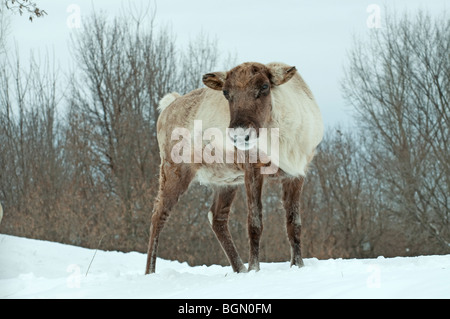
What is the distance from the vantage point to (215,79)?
5.47 metres

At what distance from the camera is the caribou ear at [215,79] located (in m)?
5.42

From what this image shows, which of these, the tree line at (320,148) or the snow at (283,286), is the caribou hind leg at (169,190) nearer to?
the snow at (283,286)

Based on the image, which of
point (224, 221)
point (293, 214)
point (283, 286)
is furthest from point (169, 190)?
point (283, 286)

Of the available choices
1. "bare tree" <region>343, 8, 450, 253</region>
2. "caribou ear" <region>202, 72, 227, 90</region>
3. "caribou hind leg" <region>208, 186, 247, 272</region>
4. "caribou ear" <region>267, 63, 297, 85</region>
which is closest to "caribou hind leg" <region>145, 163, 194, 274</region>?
"caribou hind leg" <region>208, 186, 247, 272</region>

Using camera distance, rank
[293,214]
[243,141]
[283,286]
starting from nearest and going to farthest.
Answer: [283,286]
[243,141]
[293,214]

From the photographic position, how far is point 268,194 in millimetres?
15758

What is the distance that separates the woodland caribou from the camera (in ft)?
16.7

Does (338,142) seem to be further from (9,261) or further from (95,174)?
(9,261)

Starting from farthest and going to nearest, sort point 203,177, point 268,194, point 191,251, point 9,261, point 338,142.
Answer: point 338,142 → point 268,194 → point 191,251 → point 9,261 → point 203,177

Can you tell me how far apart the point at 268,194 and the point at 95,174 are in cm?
560

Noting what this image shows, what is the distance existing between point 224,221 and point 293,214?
1.26 metres

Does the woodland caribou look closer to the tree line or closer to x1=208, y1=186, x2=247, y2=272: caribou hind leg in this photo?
x1=208, y1=186, x2=247, y2=272: caribou hind leg

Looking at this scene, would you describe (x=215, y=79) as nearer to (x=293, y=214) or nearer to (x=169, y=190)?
(x=293, y=214)

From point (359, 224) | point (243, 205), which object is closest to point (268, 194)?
point (243, 205)
